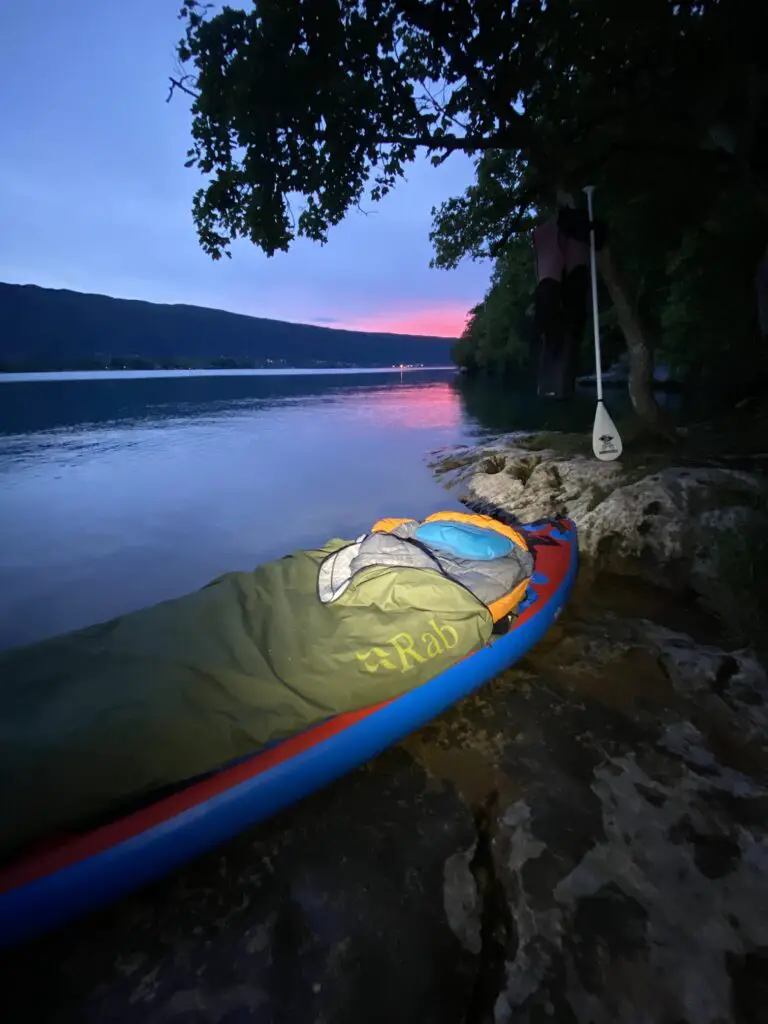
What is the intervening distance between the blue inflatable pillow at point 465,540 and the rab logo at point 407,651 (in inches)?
32.3

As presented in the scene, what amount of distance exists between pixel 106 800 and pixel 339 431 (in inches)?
756

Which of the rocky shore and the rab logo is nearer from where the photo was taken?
the rocky shore

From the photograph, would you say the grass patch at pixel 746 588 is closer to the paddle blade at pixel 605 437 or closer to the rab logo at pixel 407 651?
the paddle blade at pixel 605 437

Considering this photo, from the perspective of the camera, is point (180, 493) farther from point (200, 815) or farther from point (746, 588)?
point (746, 588)

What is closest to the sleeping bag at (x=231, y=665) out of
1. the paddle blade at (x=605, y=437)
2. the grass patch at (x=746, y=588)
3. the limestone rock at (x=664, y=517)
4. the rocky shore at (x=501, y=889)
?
the rocky shore at (x=501, y=889)

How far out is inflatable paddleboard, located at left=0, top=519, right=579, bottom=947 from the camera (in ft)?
5.79

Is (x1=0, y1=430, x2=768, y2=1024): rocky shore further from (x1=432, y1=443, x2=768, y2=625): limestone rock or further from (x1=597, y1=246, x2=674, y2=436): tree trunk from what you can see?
(x1=597, y1=246, x2=674, y2=436): tree trunk

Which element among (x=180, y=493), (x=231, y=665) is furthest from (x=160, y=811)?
(x=180, y=493)

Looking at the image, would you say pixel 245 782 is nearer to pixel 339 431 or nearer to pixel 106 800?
pixel 106 800

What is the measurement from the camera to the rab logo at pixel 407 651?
2693mm

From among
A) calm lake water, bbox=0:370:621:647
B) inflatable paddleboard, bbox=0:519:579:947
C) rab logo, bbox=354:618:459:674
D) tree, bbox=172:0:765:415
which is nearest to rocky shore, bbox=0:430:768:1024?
inflatable paddleboard, bbox=0:519:579:947

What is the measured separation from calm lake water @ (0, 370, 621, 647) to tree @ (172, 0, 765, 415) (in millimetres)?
4867

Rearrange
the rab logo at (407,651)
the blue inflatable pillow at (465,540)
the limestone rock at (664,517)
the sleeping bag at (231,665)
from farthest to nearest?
1. the limestone rock at (664,517)
2. the blue inflatable pillow at (465,540)
3. the rab logo at (407,651)
4. the sleeping bag at (231,665)

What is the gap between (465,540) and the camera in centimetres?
366
